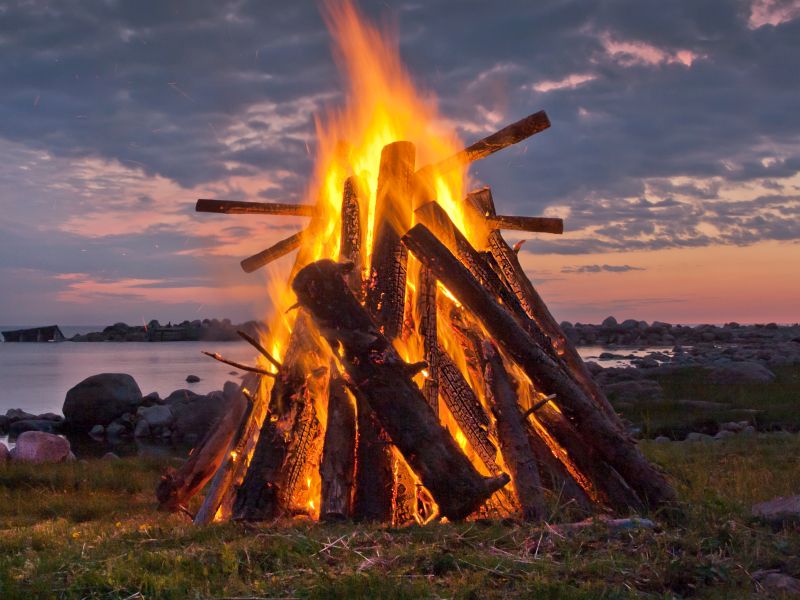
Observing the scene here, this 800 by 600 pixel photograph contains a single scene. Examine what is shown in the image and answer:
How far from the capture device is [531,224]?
9.67 meters

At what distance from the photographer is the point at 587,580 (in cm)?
454

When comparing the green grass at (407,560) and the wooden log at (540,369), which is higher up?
the wooden log at (540,369)

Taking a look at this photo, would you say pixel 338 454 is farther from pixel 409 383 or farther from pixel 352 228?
pixel 352 228

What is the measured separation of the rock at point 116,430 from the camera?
949 inches

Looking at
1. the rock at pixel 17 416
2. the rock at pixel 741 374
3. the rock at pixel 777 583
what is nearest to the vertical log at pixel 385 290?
the rock at pixel 777 583

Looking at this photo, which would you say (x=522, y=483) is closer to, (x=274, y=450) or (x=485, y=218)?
(x=274, y=450)

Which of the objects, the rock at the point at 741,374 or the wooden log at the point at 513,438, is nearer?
the wooden log at the point at 513,438

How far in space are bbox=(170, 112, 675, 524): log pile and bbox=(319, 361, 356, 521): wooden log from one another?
0.01 metres

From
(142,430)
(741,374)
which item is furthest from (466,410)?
(741,374)

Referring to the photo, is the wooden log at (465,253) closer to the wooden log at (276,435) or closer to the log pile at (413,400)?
the log pile at (413,400)

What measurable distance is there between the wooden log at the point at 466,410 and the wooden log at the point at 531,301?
1900mm

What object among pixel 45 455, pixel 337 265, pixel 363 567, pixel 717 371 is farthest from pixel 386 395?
pixel 717 371

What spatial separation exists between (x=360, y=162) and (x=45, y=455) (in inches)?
377

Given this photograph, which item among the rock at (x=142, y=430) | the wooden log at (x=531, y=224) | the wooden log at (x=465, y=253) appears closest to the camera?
the wooden log at (x=465, y=253)
